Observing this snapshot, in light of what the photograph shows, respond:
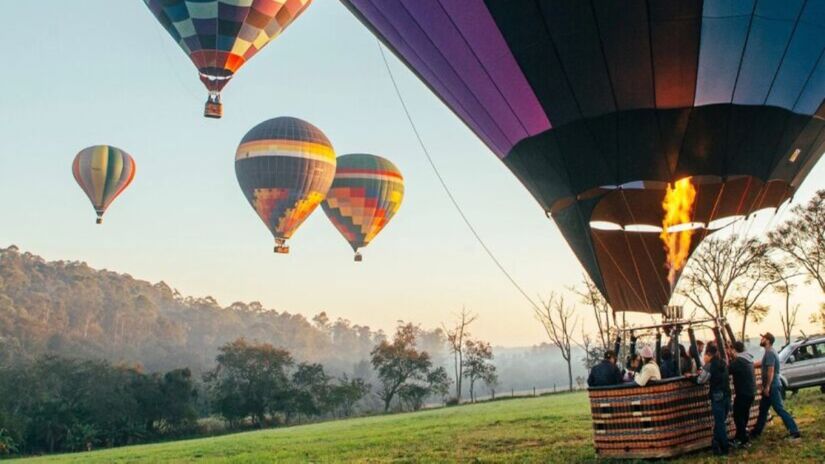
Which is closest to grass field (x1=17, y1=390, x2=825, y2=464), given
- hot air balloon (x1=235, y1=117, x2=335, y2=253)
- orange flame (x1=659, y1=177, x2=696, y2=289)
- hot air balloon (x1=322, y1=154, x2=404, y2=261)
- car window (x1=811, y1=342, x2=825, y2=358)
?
car window (x1=811, y1=342, x2=825, y2=358)

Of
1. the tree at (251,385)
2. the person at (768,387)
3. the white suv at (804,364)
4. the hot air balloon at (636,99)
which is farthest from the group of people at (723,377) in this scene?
the tree at (251,385)

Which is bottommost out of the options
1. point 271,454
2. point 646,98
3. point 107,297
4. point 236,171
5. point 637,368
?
point 271,454

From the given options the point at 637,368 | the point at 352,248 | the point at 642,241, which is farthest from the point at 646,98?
the point at 352,248

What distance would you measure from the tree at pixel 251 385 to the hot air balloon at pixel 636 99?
1834 inches

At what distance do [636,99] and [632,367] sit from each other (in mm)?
3961

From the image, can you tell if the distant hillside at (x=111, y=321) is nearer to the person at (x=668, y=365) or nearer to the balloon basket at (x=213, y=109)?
the balloon basket at (x=213, y=109)

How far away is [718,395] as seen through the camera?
30.5ft

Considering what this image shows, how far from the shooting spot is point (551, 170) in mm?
12352

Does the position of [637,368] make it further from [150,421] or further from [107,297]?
[107,297]

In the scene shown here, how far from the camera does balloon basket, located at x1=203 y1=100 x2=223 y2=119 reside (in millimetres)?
28877

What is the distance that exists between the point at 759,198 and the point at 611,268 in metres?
2.69

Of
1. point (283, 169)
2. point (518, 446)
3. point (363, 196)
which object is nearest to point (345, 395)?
point (363, 196)

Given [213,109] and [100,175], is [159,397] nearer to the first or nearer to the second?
[100,175]

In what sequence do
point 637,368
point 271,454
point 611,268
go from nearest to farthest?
point 637,368, point 611,268, point 271,454
